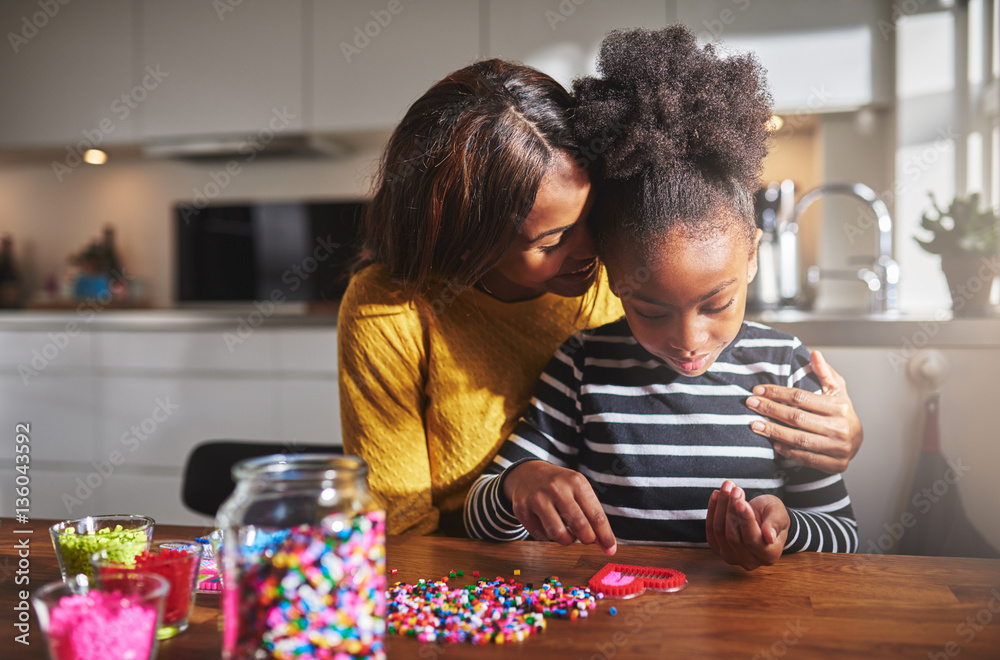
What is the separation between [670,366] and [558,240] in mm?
223

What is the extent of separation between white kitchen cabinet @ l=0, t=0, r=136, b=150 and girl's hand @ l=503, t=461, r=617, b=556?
9.61 ft

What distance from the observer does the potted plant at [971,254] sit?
1814mm

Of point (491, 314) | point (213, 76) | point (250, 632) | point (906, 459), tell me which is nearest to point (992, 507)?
point (906, 459)

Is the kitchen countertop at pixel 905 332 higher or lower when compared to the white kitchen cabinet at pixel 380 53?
lower

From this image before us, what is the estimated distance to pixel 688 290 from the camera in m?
0.86

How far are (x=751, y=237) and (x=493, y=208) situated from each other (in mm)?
309

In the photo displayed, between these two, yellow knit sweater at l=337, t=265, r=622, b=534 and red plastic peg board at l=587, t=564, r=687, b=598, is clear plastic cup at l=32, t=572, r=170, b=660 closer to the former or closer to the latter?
red plastic peg board at l=587, t=564, r=687, b=598

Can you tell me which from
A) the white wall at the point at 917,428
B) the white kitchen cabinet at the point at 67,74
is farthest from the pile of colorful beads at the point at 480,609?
the white kitchen cabinet at the point at 67,74

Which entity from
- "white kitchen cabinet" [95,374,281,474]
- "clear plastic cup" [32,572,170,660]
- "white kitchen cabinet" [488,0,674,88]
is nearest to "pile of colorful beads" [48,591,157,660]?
"clear plastic cup" [32,572,170,660]

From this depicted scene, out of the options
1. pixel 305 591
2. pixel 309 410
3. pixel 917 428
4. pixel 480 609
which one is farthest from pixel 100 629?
pixel 309 410

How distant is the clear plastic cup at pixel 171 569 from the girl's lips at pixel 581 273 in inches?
21.9

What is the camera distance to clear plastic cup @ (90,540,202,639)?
0.60 metres

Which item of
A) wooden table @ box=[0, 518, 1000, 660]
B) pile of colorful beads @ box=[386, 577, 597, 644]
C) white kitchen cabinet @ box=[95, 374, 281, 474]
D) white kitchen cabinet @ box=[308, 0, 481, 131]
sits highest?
white kitchen cabinet @ box=[308, 0, 481, 131]

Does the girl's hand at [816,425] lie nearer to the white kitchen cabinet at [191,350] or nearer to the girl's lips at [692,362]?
the girl's lips at [692,362]
